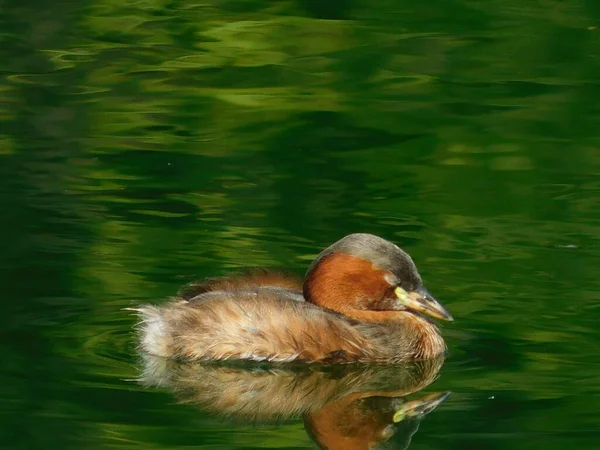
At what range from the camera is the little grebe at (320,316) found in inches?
330

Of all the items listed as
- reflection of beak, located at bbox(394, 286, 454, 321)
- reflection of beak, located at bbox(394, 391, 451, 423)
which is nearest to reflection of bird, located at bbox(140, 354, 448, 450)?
reflection of beak, located at bbox(394, 391, 451, 423)

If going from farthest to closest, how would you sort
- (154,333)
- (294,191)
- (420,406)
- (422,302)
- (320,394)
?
(294,191) < (422,302) < (154,333) < (320,394) < (420,406)

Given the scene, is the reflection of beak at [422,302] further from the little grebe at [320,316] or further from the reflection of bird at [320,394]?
the reflection of bird at [320,394]

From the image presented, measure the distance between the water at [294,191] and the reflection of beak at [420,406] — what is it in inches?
1.8

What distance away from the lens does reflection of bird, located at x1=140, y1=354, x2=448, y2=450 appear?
7.50 meters

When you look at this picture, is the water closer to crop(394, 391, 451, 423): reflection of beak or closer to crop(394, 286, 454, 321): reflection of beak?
crop(394, 391, 451, 423): reflection of beak

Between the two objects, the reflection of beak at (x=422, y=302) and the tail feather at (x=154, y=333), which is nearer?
the tail feather at (x=154, y=333)

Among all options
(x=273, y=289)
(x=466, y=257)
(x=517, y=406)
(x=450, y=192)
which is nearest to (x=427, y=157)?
(x=450, y=192)

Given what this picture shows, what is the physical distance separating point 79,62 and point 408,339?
862cm

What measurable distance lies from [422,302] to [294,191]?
3.22 meters

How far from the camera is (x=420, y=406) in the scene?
7773 millimetres

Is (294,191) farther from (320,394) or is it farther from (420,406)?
(420,406)

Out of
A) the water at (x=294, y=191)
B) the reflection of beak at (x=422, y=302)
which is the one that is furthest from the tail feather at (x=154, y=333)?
the reflection of beak at (x=422, y=302)

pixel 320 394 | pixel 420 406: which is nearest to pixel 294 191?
pixel 320 394
